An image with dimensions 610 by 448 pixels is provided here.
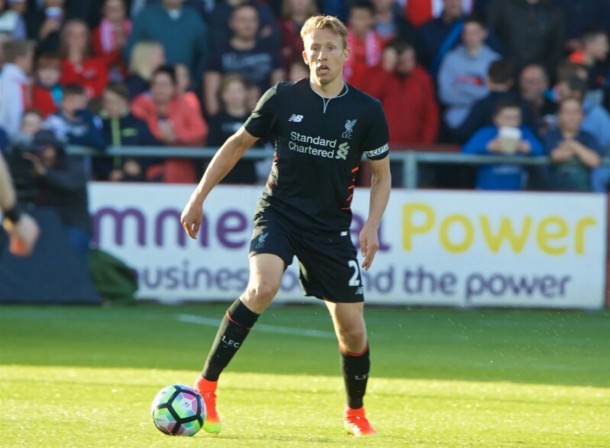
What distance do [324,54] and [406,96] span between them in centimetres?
810

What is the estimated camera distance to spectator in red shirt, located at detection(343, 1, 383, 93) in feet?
47.8

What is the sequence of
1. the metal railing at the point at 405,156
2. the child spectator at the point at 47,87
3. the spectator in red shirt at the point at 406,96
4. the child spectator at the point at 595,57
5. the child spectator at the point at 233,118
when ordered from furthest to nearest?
the child spectator at the point at 595,57, the spectator in red shirt at the point at 406,96, the child spectator at the point at 47,87, the child spectator at the point at 233,118, the metal railing at the point at 405,156

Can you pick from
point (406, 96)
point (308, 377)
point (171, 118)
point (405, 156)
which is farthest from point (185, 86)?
point (308, 377)

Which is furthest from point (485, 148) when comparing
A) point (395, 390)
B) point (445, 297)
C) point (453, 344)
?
point (395, 390)

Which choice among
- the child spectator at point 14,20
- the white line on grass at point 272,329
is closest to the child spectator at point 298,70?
the white line on grass at point 272,329

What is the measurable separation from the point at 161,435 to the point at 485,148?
8058 millimetres

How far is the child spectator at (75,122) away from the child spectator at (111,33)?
1.67m

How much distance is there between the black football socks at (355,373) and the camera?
6.91m

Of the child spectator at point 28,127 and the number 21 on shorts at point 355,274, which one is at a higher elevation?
the child spectator at point 28,127

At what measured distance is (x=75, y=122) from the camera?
13523 millimetres

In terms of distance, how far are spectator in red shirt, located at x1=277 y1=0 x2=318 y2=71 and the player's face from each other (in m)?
8.56

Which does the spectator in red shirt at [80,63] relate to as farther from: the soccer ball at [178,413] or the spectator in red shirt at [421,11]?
the soccer ball at [178,413]

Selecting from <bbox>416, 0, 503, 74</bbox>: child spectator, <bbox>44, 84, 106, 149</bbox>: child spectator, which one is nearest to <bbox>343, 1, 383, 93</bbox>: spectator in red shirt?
<bbox>416, 0, 503, 74</bbox>: child spectator

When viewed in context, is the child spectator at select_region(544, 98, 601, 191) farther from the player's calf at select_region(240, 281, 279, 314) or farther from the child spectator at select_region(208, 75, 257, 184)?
the player's calf at select_region(240, 281, 279, 314)
